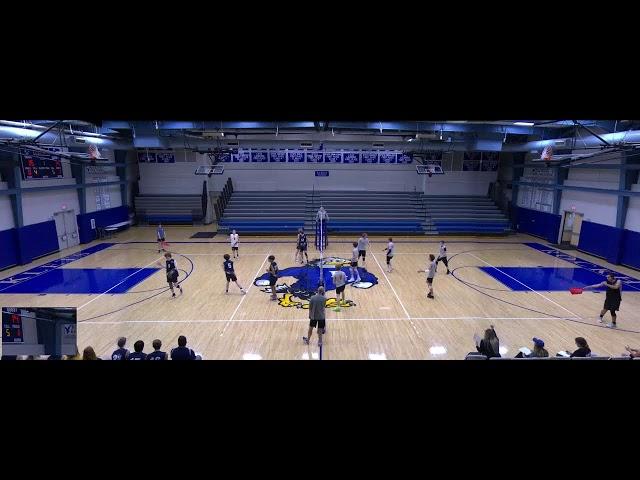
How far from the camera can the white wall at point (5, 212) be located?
50.9 feet

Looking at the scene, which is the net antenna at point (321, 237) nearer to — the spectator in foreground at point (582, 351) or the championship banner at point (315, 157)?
the spectator in foreground at point (582, 351)

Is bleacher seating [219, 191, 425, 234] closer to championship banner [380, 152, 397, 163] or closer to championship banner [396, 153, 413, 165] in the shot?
championship banner [396, 153, 413, 165]

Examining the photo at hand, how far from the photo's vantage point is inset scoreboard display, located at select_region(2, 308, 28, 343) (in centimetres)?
386

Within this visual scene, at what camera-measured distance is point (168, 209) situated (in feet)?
86.6

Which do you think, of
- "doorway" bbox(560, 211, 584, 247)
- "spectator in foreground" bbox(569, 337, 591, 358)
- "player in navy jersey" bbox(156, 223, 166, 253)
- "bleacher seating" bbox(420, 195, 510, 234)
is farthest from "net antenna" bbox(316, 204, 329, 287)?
"doorway" bbox(560, 211, 584, 247)

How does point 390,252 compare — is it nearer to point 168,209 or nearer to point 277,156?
point 277,156

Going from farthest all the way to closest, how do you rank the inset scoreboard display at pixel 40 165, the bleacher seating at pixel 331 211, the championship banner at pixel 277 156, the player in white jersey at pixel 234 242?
the championship banner at pixel 277 156, the bleacher seating at pixel 331 211, the inset scoreboard display at pixel 40 165, the player in white jersey at pixel 234 242

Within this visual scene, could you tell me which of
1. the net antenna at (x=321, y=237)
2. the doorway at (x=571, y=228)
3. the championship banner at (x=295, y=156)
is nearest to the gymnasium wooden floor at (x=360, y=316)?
the net antenna at (x=321, y=237)

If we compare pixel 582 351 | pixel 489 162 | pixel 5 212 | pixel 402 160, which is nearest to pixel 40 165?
pixel 5 212

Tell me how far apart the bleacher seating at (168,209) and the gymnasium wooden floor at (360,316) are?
392 inches
